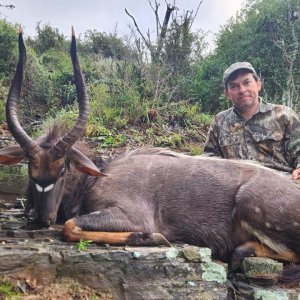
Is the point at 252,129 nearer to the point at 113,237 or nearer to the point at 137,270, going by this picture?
the point at 113,237

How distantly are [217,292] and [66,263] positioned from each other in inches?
47.4

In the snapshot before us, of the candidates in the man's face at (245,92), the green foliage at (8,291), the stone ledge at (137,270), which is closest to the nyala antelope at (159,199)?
the stone ledge at (137,270)

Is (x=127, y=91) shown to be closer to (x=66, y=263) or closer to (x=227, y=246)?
(x=227, y=246)

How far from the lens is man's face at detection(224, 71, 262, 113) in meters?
6.58

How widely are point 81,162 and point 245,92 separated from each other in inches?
113

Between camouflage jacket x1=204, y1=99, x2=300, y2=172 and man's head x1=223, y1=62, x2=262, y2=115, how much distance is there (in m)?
0.13

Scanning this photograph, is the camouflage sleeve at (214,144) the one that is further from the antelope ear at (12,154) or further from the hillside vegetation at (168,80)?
the hillside vegetation at (168,80)

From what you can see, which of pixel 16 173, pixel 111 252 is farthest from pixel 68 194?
pixel 16 173

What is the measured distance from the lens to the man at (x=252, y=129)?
6.38m

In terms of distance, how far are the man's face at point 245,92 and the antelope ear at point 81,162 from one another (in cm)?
274

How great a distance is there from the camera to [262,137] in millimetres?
6492

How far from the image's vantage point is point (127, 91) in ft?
45.4

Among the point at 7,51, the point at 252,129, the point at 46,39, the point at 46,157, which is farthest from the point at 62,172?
the point at 46,39

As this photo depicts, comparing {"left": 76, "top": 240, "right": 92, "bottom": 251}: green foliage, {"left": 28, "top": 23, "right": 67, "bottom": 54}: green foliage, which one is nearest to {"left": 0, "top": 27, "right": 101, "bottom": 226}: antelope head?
{"left": 76, "top": 240, "right": 92, "bottom": 251}: green foliage
